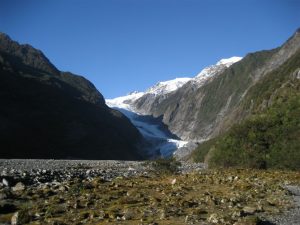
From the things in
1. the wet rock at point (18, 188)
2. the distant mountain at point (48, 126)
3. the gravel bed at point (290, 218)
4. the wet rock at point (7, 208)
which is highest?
the distant mountain at point (48, 126)

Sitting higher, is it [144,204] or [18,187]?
[18,187]

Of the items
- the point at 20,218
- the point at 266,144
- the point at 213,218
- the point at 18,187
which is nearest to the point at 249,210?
the point at 213,218

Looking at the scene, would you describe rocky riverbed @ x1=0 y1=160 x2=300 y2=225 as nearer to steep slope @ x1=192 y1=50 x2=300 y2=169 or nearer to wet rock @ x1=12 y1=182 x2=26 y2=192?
wet rock @ x1=12 y1=182 x2=26 y2=192

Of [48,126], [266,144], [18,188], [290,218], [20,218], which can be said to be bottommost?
[290,218]

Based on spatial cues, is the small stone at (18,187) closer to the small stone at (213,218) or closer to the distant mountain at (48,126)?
the small stone at (213,218)

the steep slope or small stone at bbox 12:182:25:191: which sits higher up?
the steep slope

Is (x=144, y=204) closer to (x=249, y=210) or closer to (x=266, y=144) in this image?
(x=249, y=210)

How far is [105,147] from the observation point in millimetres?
150875

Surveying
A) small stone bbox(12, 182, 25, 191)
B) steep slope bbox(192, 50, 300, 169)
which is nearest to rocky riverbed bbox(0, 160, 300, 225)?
small stone bbox(12, 182, 25, 191)

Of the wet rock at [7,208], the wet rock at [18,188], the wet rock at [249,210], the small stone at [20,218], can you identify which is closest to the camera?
the small stone at [20,218]

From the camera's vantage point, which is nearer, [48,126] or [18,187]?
[18,187]

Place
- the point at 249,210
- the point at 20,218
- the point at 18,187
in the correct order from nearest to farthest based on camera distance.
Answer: the point at 20,218 → the point at 249,210 → the point at 18,187

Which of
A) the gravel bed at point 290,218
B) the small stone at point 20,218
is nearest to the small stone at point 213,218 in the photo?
the gravel bed at point 290,218

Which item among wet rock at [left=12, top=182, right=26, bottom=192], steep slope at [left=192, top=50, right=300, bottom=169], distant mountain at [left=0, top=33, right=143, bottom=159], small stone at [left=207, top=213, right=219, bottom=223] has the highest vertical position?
distant mountain at [left=0, top=33, right=143, bottom=159]
